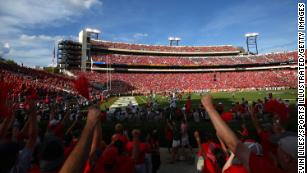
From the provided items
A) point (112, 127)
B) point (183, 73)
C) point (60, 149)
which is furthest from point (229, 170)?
point (183, 73)

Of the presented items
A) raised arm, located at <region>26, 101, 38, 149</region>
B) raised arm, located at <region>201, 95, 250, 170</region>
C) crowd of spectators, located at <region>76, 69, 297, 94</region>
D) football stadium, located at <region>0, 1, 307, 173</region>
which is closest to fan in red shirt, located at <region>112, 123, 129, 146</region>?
football stadium, located at <region>0, 1, 307, 173</region>

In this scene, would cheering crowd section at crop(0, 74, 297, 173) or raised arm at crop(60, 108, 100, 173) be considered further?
cheering crowd section at crop(0, 74, 297, 173)

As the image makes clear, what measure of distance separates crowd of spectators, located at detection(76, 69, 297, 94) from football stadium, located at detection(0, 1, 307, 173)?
0.27 metres

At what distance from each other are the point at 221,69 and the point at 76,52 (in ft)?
150

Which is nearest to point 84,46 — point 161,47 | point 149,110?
point 161,47

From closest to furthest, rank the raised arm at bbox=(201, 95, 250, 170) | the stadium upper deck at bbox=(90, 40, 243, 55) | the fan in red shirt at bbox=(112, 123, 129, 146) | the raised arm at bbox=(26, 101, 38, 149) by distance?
the raised arm at bbox=(201, 95, 250, 170) → the raised arm at bbox=(26, 101, 38, 149) → the fan in red shirt at bbox=(112, 123, 129, 146) → the stadium upper deck at bbox=(90, 40, 243, 55)

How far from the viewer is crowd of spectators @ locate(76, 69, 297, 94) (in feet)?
232

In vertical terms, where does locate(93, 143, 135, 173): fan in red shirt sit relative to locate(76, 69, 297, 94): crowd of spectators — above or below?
below

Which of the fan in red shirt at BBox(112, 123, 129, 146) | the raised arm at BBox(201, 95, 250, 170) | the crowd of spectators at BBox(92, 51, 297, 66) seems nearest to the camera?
the raised arm at BBox(201, 95, 250, 170)

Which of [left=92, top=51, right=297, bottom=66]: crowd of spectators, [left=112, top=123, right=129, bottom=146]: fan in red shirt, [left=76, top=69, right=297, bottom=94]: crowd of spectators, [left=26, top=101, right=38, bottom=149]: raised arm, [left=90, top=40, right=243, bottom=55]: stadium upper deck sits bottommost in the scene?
[left=112, top=123, right=129, bottom=146]: fan in red shirt

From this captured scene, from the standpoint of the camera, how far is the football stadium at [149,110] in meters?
2.84

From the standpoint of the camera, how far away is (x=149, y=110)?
21.8 metres

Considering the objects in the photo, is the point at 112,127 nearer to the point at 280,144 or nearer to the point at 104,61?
the point at 280,144

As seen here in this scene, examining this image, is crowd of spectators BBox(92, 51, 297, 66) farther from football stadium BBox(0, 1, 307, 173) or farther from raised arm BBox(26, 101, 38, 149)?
raised arm BBox(26, 101, 38, 149)
